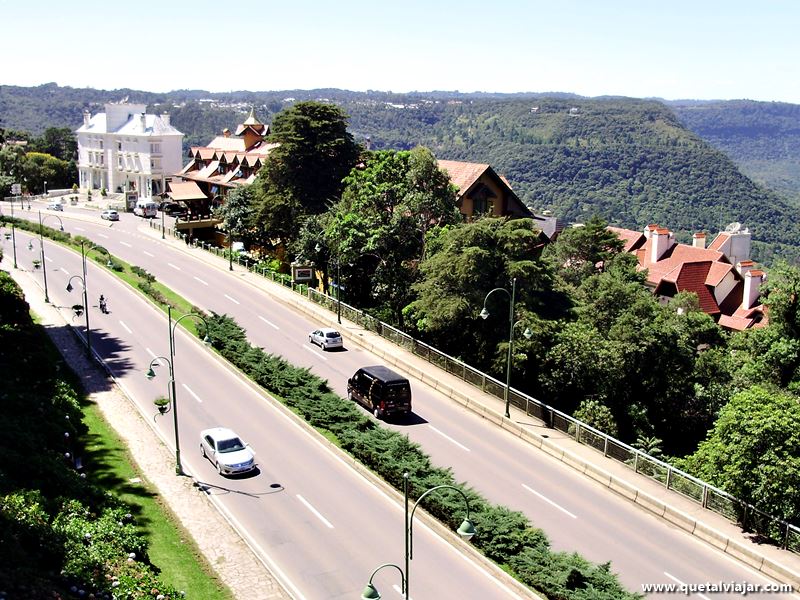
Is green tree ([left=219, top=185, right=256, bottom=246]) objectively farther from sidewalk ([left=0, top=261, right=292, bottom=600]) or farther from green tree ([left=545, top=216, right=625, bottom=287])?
green tree ([left=545, top=216, right=625, bottom=287])

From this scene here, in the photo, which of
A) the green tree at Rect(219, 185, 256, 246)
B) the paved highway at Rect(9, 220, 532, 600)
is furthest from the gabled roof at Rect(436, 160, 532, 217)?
the paved highway at Rect(9, 220, 532, 600)

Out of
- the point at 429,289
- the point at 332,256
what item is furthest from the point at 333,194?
the point at 429,289

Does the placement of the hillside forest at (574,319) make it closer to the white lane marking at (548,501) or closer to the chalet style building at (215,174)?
the white lane marking at (548,501)

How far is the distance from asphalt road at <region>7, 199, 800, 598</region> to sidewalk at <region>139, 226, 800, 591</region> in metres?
0.40

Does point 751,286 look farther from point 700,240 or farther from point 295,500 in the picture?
point 295,500

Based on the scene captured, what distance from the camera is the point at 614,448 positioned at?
3416 centimetres

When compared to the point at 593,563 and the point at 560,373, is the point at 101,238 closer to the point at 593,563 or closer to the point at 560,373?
the point at 560,373

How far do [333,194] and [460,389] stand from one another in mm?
31090

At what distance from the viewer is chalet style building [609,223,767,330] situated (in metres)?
65.7

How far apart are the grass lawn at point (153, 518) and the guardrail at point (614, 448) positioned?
17.5 meters

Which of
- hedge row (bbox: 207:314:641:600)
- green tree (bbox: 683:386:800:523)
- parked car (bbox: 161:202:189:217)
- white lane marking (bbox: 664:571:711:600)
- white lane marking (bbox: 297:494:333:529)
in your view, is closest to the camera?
hedge row (bbox: 207:314:641:600)

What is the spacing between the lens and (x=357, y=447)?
32812 mm

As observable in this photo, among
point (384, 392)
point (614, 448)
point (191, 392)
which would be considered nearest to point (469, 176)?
point (384, 392)

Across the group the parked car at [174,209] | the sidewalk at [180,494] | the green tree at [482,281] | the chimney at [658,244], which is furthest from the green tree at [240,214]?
the chimney at [658,244]
